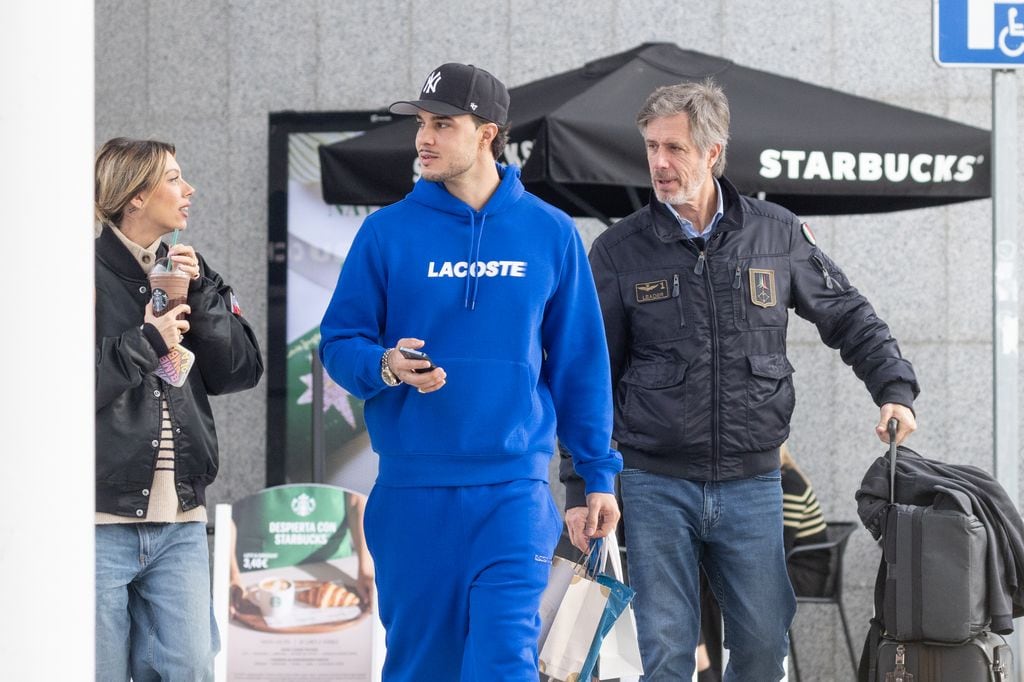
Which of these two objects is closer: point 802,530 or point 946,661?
point 946,661

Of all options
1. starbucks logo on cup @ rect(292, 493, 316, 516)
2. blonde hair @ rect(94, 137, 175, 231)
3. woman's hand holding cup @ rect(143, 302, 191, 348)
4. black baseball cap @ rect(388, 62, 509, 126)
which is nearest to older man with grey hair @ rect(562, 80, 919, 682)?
black baseball cap @ rect(388, 62, 509, 126)

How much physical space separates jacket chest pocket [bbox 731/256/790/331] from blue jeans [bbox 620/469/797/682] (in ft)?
1.53

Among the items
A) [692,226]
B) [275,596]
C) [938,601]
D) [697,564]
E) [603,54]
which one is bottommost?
[275,596]

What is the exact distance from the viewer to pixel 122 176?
432 cm

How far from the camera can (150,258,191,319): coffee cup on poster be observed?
13.7ft

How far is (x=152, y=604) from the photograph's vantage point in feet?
13.9

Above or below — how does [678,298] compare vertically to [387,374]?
above

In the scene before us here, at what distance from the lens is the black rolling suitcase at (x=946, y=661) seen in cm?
475

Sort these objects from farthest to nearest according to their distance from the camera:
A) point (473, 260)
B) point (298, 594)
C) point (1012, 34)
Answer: point (298, 594), point (1012, 34), point (473, 260)

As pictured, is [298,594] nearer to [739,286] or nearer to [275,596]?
[275,596]

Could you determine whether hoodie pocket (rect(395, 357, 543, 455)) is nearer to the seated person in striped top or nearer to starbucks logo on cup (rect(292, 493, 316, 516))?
starbucks logo on cup (rect(292, 493, 316, 516))

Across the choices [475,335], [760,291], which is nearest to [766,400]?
[760,291]

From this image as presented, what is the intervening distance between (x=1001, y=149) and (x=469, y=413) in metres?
2.17
